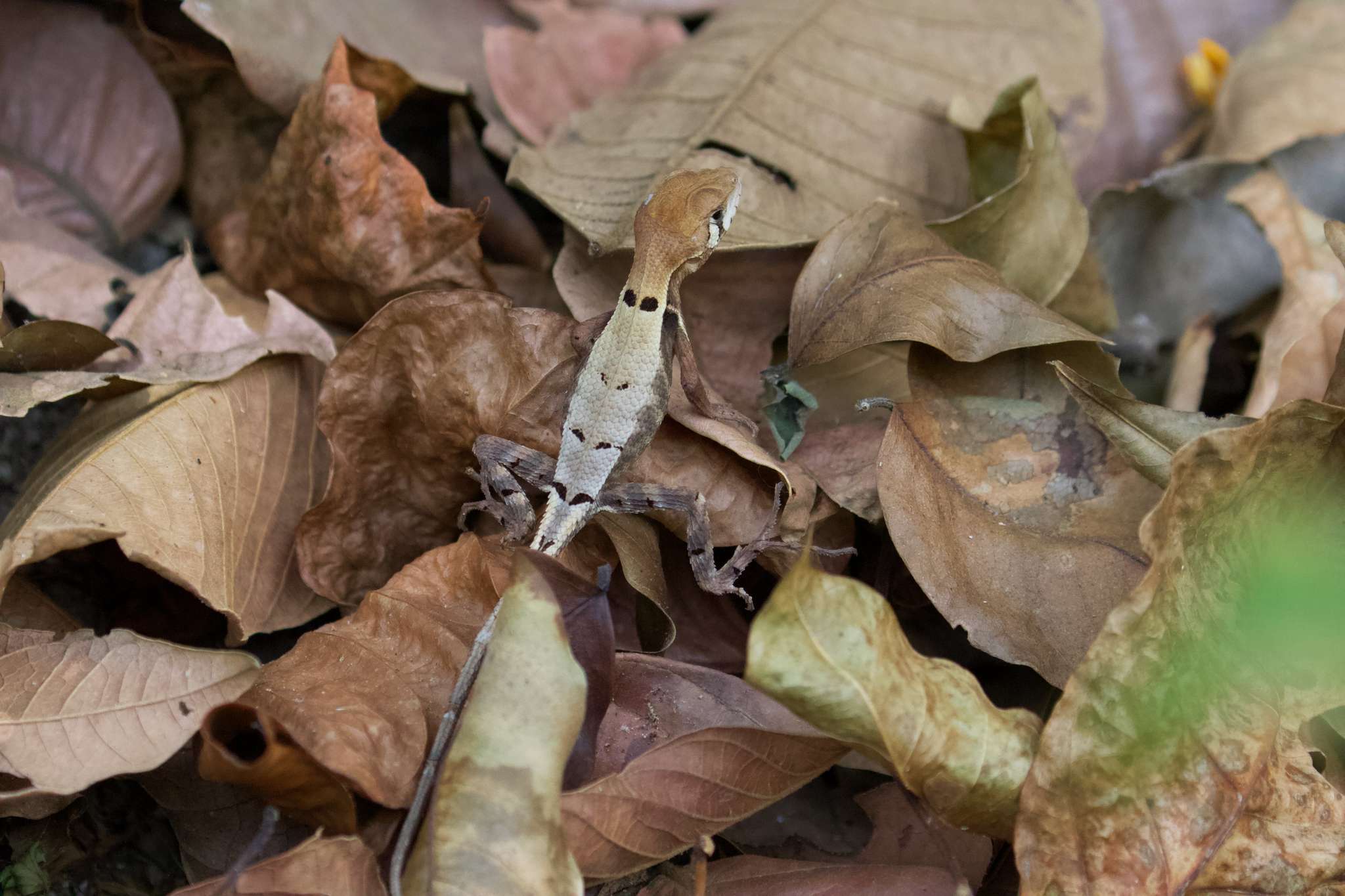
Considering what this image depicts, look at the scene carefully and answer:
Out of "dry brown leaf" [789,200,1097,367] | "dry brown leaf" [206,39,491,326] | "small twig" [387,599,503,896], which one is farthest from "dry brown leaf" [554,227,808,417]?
"small twig" [387,599,503,896]

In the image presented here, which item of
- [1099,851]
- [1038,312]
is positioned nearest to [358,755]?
[1099,851]

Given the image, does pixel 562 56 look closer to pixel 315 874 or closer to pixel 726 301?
pixel 726 301

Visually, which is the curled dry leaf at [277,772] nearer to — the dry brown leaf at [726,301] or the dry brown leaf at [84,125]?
the dry brown leaf at [726,301]

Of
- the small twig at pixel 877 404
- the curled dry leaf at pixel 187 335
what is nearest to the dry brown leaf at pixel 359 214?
the curled dry leaf at pixel 187 335

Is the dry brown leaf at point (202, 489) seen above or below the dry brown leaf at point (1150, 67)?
below

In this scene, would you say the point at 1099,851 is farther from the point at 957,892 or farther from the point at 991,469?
the point at 991,469

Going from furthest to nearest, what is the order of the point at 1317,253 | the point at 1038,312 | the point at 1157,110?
the point at 1157,110 → the point at 1317,253 → the point at 1038,312

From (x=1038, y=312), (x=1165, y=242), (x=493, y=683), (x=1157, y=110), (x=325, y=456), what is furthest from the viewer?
(x=1157, y=110)
